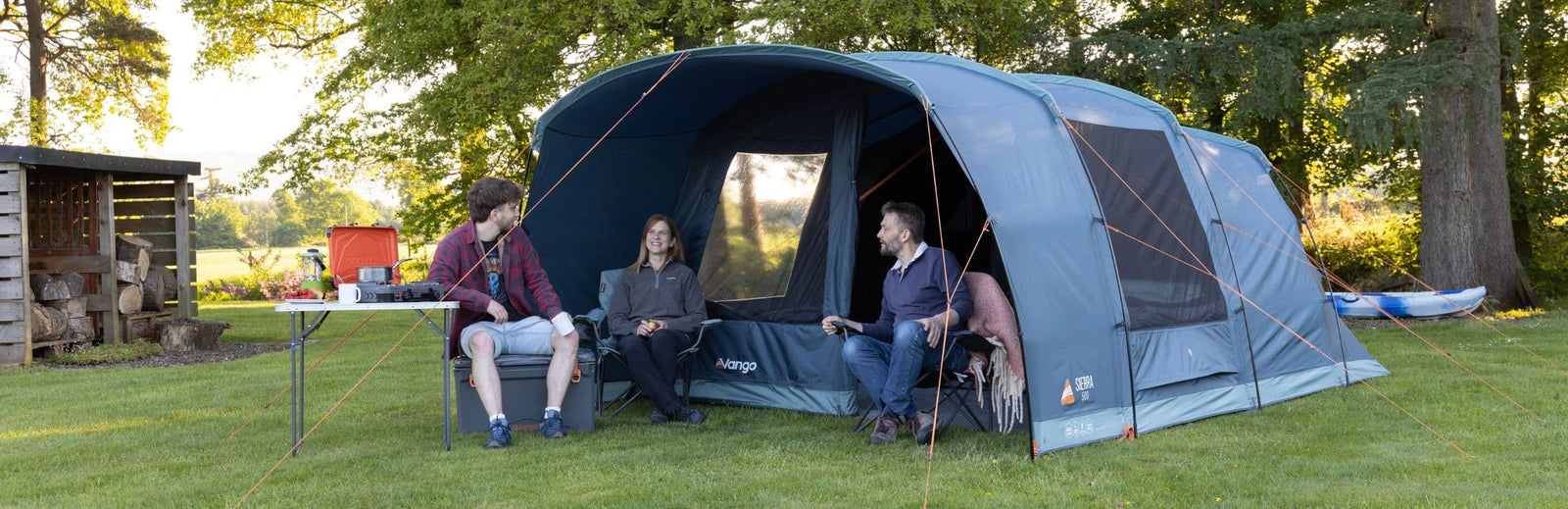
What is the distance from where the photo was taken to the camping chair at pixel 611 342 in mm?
5273

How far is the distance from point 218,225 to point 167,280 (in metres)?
39.7

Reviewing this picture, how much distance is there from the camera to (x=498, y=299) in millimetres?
4934

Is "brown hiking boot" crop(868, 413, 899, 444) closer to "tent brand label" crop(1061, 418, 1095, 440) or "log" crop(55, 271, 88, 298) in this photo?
"tent brand label" crop(1061, 418, 1095, 440)

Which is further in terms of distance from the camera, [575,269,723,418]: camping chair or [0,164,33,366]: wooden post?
[0,164,33,366]: wooden post

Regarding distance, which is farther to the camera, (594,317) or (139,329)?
(139,329)

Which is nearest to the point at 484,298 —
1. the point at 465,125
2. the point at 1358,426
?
the point at 1358,426

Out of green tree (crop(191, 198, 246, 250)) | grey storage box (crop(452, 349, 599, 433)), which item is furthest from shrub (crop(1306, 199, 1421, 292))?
green tree (crop(191, 198, 246, 250))

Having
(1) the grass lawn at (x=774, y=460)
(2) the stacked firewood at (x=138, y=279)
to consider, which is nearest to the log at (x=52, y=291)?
(2) the stacked firewood at (x=138, y=279)

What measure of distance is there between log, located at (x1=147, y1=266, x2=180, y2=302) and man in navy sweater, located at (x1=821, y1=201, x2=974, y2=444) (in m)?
6.54

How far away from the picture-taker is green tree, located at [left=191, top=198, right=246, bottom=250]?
41719 mm

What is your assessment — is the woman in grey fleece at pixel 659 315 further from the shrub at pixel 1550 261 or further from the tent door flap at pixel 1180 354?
the shrub at pixel 1550 261

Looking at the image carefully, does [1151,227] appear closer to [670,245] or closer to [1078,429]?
[1078,429]

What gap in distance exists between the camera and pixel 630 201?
6.09m

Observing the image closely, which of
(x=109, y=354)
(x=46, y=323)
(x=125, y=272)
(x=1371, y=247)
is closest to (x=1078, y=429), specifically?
(x=109, y=354)
